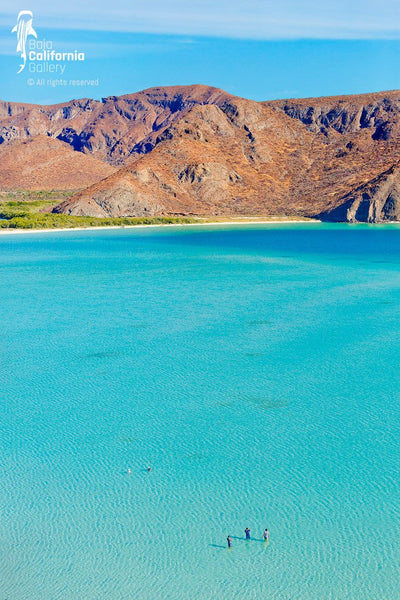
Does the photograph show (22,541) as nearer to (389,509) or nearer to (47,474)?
(47,474)

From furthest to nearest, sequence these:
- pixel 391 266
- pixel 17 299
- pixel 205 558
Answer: pixel 391 266, pixel 17 299, pixel 205 558

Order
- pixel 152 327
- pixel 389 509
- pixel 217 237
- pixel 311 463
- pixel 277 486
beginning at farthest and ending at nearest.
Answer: pixel 217 237, pixel 152 327, pixel 311 463, pixel 277 486, pixel 389 509

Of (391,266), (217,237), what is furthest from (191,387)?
(217,237)

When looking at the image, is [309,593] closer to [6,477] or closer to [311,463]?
[311,463]

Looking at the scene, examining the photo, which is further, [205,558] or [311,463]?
[311,463]

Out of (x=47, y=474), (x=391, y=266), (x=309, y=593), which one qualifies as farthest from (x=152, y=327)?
(x=391, y=266)

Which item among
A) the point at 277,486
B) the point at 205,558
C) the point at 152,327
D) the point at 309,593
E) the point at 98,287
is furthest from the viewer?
the point at 98,287
